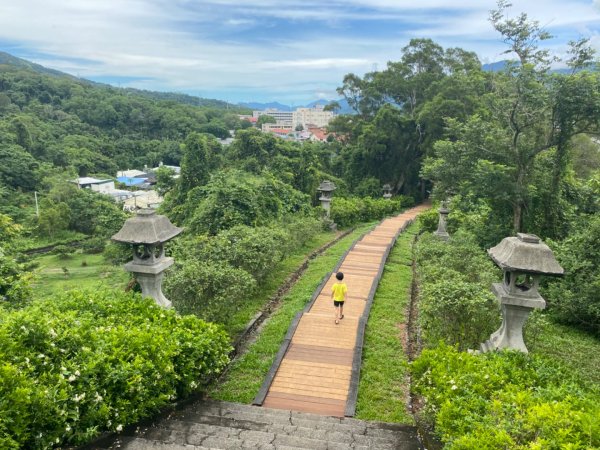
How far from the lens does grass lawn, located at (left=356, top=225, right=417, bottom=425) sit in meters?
5.82

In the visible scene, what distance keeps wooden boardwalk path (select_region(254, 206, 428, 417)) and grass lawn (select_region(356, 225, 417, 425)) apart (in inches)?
6.4

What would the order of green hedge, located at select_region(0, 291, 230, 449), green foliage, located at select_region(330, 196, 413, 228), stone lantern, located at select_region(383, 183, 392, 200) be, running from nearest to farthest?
green hedge, located at select_region(0, 291, 230, 449), green foliage, located at select_region(330, 196, 413, 228), stone lantern, located at select_region(383, 183, 392, 200)

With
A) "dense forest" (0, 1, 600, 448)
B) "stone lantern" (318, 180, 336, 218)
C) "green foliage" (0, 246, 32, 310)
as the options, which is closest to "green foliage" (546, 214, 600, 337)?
"dense forest" (0, 1, 600, 448)

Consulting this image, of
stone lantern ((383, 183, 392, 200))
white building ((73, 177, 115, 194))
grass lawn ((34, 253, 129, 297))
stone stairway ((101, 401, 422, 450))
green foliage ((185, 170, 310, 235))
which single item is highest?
green foliage ((185, 170, 310, 235))

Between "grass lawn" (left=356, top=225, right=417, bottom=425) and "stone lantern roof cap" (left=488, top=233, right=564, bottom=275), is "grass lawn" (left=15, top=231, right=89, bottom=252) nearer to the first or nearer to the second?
"grass lawn" (left=356, top=225, right=417, bottom=425)

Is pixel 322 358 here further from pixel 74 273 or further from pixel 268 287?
pixel 74 273

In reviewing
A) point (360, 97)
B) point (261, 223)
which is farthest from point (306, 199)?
point (360, 97)

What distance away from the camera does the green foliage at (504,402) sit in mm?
3295

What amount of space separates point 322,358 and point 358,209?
1622 cm

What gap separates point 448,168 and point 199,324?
1027 centimetres

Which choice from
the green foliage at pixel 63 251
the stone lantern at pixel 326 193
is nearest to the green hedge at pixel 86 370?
the stone lantern at pixel 326 193

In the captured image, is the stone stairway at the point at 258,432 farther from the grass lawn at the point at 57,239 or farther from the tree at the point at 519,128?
the grass lawn at the point at 57,239

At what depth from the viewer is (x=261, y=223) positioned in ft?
43.6

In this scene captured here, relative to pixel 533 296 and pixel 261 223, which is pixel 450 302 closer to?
pixel 533 296
